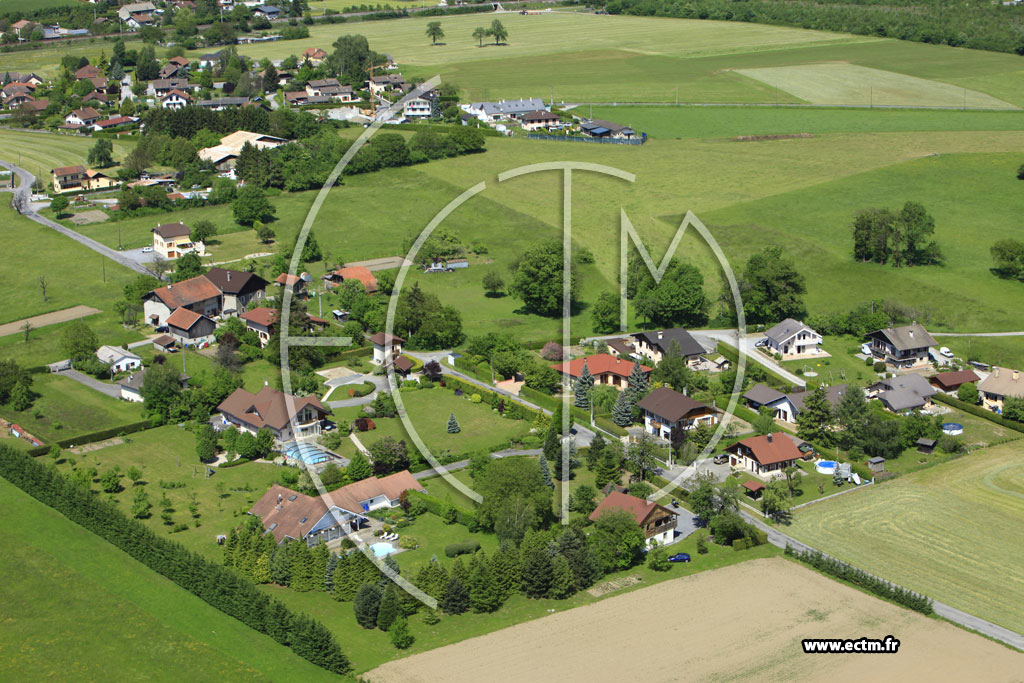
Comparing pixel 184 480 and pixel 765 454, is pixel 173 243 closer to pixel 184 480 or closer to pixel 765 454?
pixel 184 480

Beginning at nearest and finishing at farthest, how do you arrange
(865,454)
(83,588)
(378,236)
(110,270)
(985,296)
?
(83,588), (865,454), (985,296), (110,270), (378,236)

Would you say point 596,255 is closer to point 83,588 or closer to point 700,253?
point 700,253

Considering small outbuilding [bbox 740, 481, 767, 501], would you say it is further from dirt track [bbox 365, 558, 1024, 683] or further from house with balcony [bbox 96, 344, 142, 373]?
house with balcony [bbox 96, 344, 142, 373]

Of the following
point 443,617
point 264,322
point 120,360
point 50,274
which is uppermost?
point 264,322

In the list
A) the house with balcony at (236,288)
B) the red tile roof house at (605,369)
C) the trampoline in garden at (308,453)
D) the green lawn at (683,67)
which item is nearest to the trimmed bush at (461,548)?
the trampoline in garden at (308,453)

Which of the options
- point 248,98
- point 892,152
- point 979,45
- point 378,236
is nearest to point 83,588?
point 378,236

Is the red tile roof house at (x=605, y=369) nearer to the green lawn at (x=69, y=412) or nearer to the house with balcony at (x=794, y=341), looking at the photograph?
the house with balcony at (x=794, y=341)

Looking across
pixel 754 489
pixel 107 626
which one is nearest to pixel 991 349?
pixel 754 489
